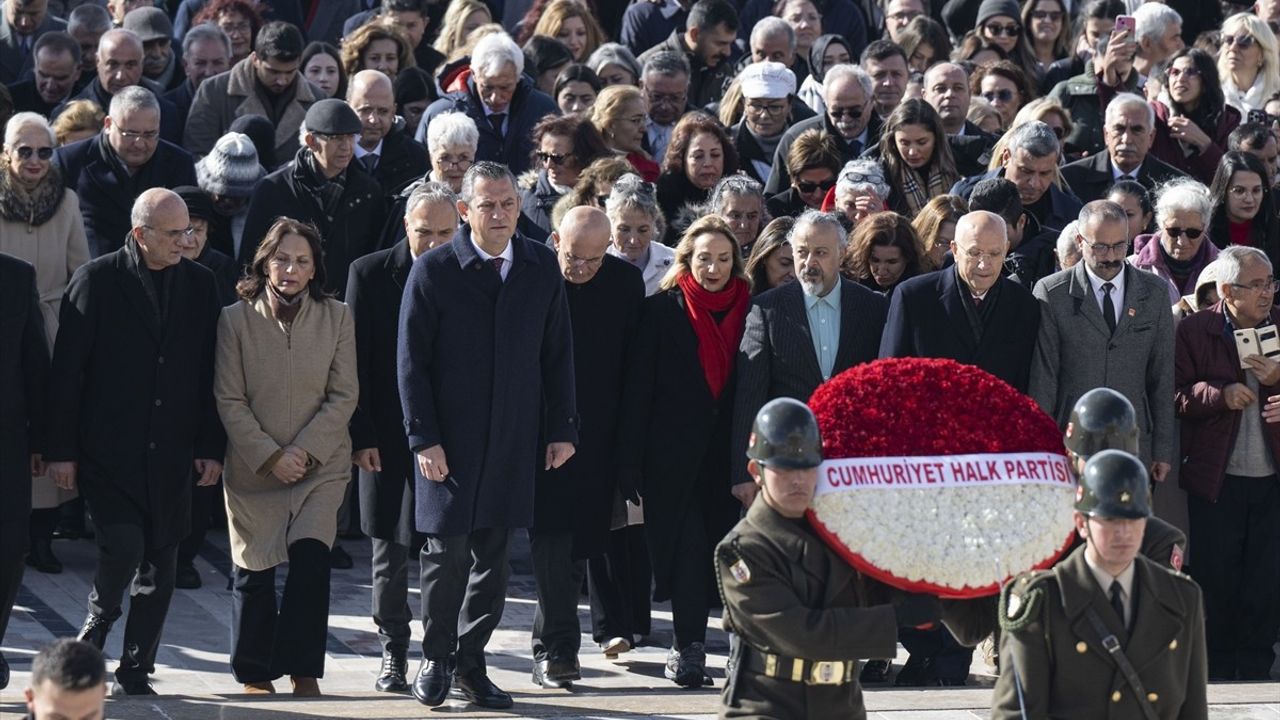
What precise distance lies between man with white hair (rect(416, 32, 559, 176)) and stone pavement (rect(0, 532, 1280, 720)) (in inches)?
91.3

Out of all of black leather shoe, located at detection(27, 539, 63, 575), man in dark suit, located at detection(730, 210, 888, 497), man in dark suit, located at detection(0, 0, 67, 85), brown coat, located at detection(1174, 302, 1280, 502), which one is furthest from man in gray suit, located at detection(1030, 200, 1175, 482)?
man in dark suit, located at detection(0, 0, 67, 85)

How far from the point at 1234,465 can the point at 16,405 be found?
5.45 m

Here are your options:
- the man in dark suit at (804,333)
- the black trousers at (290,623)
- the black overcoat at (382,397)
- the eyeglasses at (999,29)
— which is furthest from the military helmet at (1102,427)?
the eyeglasses at (999,29)

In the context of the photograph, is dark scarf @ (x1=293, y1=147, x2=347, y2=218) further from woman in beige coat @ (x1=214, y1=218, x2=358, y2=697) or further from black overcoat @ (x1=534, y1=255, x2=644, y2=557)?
black overcoat @ (x1=534, y1=255, x2=644, y2=557)

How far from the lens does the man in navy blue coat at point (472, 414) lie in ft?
27.8

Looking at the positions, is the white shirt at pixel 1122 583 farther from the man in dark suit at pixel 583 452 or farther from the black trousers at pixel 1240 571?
the black trousers at pixel 1240 571

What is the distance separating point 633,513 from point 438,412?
1.62 meters

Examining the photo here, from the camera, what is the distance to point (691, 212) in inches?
437

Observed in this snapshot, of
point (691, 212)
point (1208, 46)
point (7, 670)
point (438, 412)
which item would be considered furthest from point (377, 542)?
point (1208, 46)

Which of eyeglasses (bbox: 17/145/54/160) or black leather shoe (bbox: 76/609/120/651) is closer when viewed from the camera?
black leather shoe (bbox: 76/609/120/651)

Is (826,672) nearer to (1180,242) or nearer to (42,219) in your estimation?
(1180,242)

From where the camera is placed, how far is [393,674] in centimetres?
900

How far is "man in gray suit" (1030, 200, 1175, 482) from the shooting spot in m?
9.58

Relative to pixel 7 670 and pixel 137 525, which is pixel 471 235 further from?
pixel 7 670
